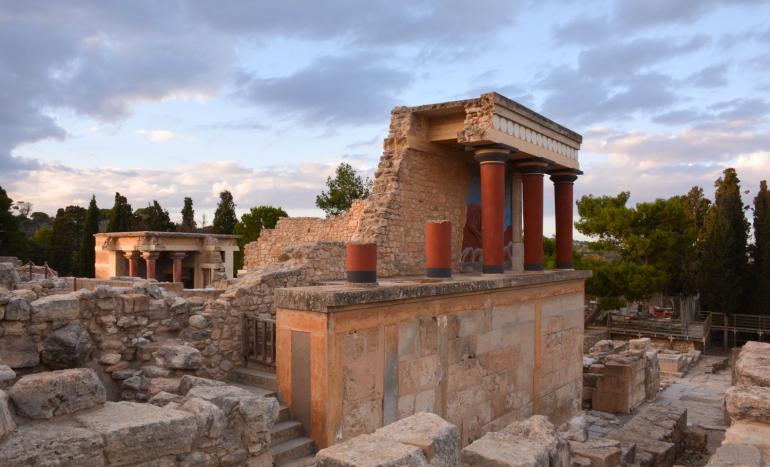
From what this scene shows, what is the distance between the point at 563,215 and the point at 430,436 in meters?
11.2

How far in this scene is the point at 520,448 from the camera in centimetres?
437

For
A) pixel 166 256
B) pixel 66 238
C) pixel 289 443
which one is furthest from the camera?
pixel 66 238

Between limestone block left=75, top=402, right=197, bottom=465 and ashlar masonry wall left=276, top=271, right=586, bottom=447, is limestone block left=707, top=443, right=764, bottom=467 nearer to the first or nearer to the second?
ashlar masonry wall left=276, top=271, right=586, bottom=447

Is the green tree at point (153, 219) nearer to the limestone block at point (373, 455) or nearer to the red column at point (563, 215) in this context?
the red column at point (563, 215)

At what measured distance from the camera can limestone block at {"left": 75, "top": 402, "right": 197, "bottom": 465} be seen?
3865mm

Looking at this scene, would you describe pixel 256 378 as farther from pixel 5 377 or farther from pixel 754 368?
pixel 754 368

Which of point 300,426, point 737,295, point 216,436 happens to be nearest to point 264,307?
point 300,426

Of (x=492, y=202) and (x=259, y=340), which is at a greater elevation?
(x=492, y=202)

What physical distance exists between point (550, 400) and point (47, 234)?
148ft

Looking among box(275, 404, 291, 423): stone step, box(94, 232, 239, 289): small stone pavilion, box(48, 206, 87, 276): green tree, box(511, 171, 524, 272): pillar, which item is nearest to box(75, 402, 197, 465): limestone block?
box(275, 404, 291, 423): stone step

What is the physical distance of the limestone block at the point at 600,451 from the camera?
7902 mm

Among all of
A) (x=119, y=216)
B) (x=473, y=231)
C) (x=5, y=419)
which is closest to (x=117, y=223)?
(x=119, y=216)

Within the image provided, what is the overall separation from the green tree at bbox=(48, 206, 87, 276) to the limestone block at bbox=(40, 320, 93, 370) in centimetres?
3267

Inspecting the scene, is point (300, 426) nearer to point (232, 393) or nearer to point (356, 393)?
point (356, 393)
